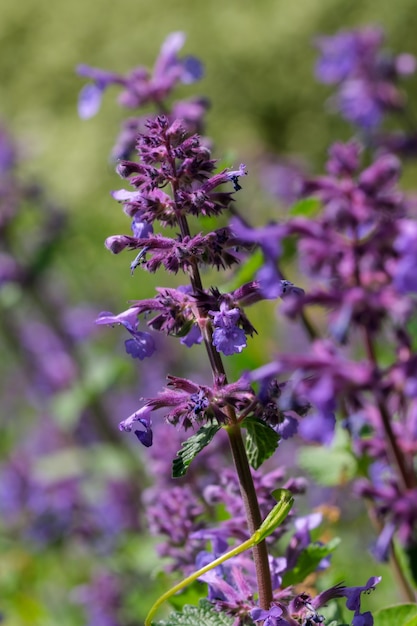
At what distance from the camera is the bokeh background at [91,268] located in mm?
3490

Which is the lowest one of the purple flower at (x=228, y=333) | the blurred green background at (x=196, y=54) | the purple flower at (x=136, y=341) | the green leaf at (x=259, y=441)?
the green leaf at (x=259, y=441)

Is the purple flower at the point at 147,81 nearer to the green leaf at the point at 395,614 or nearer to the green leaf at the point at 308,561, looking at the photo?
the green leaf at the point at 308,561

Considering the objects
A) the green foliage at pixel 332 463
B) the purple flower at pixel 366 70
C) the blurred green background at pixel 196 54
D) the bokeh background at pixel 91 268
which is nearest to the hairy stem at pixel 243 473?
the bokeh background at pixel 91 268

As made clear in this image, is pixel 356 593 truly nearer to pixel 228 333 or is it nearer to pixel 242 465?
pixel 242 465

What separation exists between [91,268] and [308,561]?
4.68 m

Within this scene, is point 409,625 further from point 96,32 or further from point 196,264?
point 96,32

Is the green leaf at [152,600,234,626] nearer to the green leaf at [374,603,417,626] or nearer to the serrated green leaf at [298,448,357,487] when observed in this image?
the green leaf at [374,603,417,626]

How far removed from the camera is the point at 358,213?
6.22ft

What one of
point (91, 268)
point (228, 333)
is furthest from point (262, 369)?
point (91, 268)

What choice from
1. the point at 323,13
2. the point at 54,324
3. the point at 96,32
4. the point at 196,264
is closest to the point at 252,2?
the point at 323,13

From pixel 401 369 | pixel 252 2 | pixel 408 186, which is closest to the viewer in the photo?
pixel 401 369

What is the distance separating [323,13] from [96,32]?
113 inches

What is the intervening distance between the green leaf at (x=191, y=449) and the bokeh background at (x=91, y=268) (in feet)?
2.34

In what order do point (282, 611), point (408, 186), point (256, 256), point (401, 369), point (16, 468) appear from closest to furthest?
point (282, 611), point (401, 369), point (256, 256), point (16, 468), point (408, 186)
